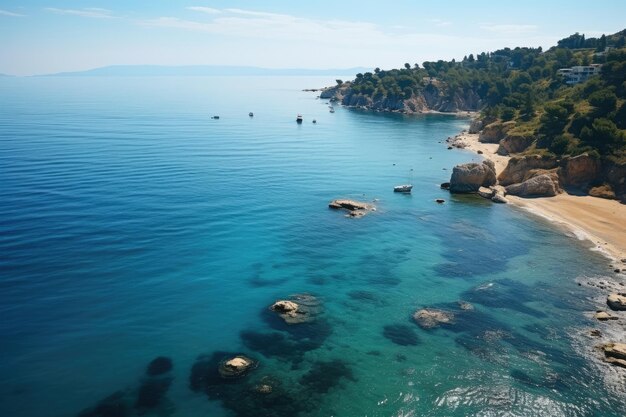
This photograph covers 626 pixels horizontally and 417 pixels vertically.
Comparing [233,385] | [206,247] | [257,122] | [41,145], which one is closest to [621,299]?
[233,385]

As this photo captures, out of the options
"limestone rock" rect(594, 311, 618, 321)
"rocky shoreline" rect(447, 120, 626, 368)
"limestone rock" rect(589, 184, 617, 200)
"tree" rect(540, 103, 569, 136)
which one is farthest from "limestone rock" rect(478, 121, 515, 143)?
"limestone rock" rect(594, 311, 618, 321)

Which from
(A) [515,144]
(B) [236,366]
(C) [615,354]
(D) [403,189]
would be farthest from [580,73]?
(B) [236,366]

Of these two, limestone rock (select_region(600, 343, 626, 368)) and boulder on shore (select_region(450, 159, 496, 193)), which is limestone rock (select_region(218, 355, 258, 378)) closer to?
limestone rock (select_region(600, 343, 626, 368))

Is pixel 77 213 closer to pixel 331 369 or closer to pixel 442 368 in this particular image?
pixel 331 369

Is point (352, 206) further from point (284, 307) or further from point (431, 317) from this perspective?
point (284, 307)

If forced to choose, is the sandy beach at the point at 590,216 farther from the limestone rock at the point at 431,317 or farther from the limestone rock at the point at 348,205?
the limestone rock at the point at 348,205

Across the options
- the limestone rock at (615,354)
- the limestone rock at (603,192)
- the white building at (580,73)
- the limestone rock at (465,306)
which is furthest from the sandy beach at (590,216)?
the white building at (580,73)
